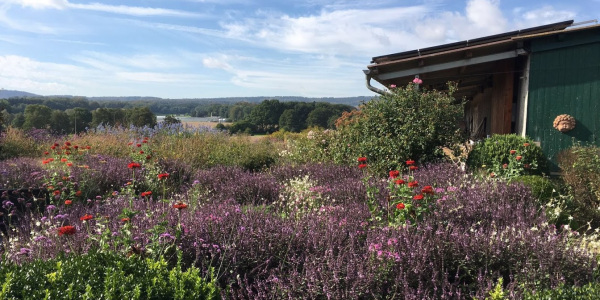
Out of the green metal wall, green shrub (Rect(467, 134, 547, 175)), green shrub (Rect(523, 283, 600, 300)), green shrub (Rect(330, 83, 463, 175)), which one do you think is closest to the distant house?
the green metal wall

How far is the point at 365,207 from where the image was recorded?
13.5ft

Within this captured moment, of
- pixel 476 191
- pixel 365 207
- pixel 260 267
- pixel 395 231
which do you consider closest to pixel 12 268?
pixel 260 267

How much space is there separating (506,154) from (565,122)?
2.16m

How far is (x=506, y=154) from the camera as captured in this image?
6.21 metres

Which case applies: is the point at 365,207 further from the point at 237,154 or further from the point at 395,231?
the point at 237,154

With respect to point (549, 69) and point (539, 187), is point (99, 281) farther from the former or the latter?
point (549, 69)

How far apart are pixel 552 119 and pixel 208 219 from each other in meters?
6.98

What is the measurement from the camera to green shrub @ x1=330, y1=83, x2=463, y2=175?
22.6ft

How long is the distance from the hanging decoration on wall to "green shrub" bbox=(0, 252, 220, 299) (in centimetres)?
738

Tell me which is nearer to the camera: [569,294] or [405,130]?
[569,294]

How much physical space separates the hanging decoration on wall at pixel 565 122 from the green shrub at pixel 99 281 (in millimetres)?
7377

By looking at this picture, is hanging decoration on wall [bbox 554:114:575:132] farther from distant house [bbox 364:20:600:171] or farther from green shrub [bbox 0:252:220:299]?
green shrub [bbox 0:252:220:299]

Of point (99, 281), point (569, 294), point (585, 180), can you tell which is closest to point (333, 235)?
point (569, 294)

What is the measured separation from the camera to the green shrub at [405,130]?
6879 millimetres
